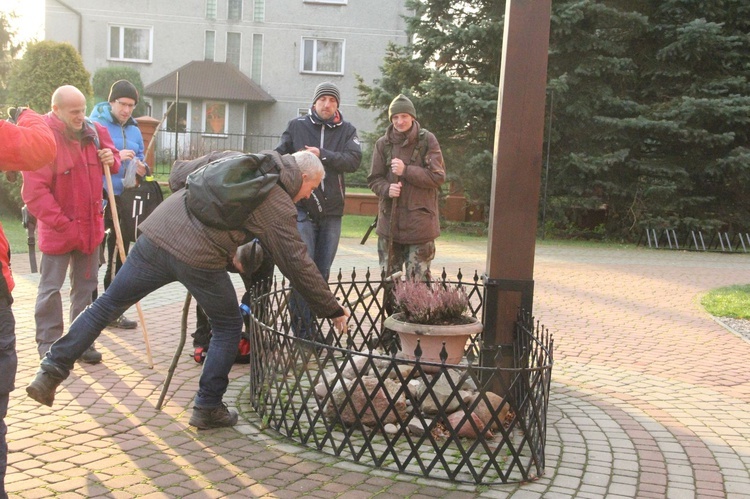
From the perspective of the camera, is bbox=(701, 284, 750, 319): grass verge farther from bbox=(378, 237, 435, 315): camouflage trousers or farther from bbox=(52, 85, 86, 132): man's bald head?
bbox=(52, 85, 86, 132): man's bald head

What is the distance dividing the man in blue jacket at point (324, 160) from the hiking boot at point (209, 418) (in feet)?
5.81

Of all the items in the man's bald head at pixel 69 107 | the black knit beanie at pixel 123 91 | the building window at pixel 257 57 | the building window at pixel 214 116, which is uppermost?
the building window at pixel 257 57

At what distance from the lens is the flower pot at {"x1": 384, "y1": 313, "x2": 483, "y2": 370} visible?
5.57 meters

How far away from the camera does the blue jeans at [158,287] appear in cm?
449

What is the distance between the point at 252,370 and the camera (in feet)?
17.1

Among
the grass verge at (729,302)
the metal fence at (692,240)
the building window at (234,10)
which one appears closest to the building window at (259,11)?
the building window at (234,10)

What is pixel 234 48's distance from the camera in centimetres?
3556

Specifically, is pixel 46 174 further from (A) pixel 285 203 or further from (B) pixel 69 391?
(A) pixel 285 203

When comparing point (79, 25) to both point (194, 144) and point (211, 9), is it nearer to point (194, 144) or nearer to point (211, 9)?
point (211, 9)

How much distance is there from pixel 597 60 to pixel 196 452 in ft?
51.9

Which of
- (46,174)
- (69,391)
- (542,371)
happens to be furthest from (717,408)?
(46,174)

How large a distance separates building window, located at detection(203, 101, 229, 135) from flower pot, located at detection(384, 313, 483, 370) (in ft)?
101

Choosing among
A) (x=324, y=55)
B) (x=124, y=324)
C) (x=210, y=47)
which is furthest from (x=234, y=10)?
(x=124, y=324)

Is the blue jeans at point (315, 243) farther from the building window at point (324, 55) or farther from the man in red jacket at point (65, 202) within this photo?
the building window at point (324, 55)
